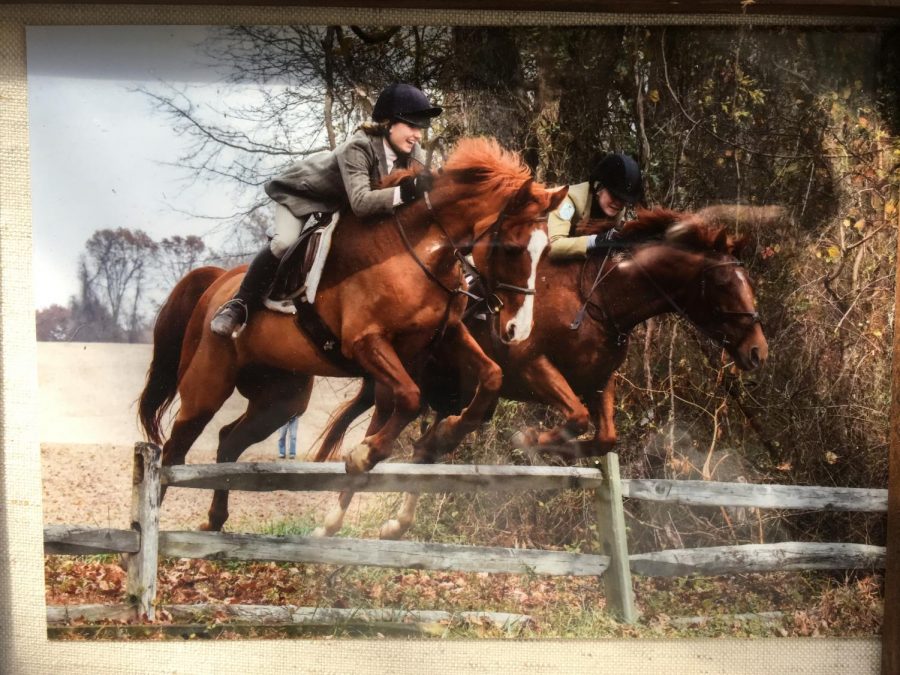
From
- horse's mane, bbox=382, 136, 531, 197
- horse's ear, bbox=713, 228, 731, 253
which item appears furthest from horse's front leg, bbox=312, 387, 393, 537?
horse's ear, bbox=713, 228, 731, 253

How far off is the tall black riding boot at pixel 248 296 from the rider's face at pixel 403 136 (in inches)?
24.2

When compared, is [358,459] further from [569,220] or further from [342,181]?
[569,220]

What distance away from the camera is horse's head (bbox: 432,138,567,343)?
284cm

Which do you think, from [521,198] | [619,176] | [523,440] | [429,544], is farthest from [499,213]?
[429,544]

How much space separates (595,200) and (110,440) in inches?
80.5

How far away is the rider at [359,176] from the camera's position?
2852 mm

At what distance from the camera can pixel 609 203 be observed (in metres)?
2.95

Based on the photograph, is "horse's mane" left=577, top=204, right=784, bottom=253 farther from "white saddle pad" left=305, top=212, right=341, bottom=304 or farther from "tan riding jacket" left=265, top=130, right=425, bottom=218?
"white saddle pad" left=305, top=212, right=341, bottom=304

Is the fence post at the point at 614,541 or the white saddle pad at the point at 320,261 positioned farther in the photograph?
the fence post at the point at 614,541

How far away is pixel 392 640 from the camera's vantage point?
299cm

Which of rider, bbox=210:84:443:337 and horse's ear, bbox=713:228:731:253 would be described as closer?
rider, bbox=210:84:443:337

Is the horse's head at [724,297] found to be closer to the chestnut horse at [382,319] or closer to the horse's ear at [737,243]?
the horse's ear at [737,243]

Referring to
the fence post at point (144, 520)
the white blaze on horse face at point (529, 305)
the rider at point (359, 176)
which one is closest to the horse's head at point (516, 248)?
the white blaze on horse face at point (529, 305)

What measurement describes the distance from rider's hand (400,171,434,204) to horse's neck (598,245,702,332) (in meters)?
0.77
